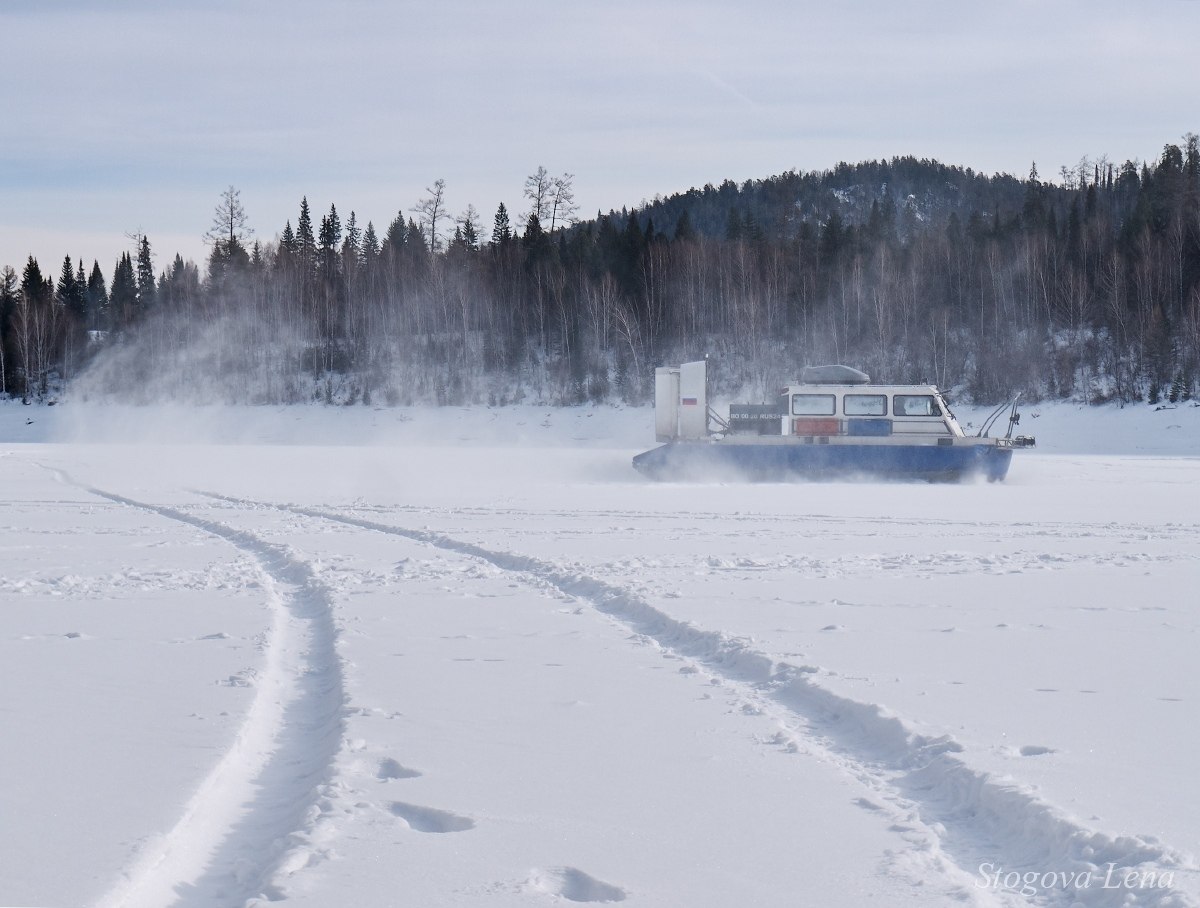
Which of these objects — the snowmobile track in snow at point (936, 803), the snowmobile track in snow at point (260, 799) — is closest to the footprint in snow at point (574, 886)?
the snowmobile track in snow at point (260, 799)

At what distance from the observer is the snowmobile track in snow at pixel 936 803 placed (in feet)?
9.65

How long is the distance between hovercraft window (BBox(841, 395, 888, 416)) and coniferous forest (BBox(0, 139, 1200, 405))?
26.5 metres

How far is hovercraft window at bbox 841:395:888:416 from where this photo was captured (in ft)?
68.0

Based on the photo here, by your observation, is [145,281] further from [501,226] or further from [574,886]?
[574,886]

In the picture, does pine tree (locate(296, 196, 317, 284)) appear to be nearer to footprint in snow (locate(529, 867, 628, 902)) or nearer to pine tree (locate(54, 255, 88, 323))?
pine tree (locate(54, 255, 88, 323))

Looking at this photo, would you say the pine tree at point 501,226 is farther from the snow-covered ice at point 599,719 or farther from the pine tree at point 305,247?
the snow-covered ice at point 599,719

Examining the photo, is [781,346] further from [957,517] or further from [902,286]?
[957,517]

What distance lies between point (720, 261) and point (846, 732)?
56.1 meters

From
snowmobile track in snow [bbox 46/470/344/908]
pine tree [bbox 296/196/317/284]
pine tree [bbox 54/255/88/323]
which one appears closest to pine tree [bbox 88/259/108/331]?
pine tree [bbox 54/255/88/323]

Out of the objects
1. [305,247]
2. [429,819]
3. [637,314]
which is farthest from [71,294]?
[429,819]

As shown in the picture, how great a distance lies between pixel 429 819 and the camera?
3428mm

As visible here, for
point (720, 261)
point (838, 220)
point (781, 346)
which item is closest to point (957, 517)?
point (781, 346)

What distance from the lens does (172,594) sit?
7.89 metres

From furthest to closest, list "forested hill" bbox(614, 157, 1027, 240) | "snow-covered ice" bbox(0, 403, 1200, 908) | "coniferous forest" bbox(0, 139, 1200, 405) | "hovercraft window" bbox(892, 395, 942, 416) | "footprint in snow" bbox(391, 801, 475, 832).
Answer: "forested hill" bbox(614, 157, 1027, 240), "coniferous forest" bbox(0, 139, 1200, 405), "hovercraft window" bbox(892, 395, 942, 416), "footprint in snow" bbox(391, 801, 475, 832), "snow-covered ice" bbox(0, 403, 1200, 908)
